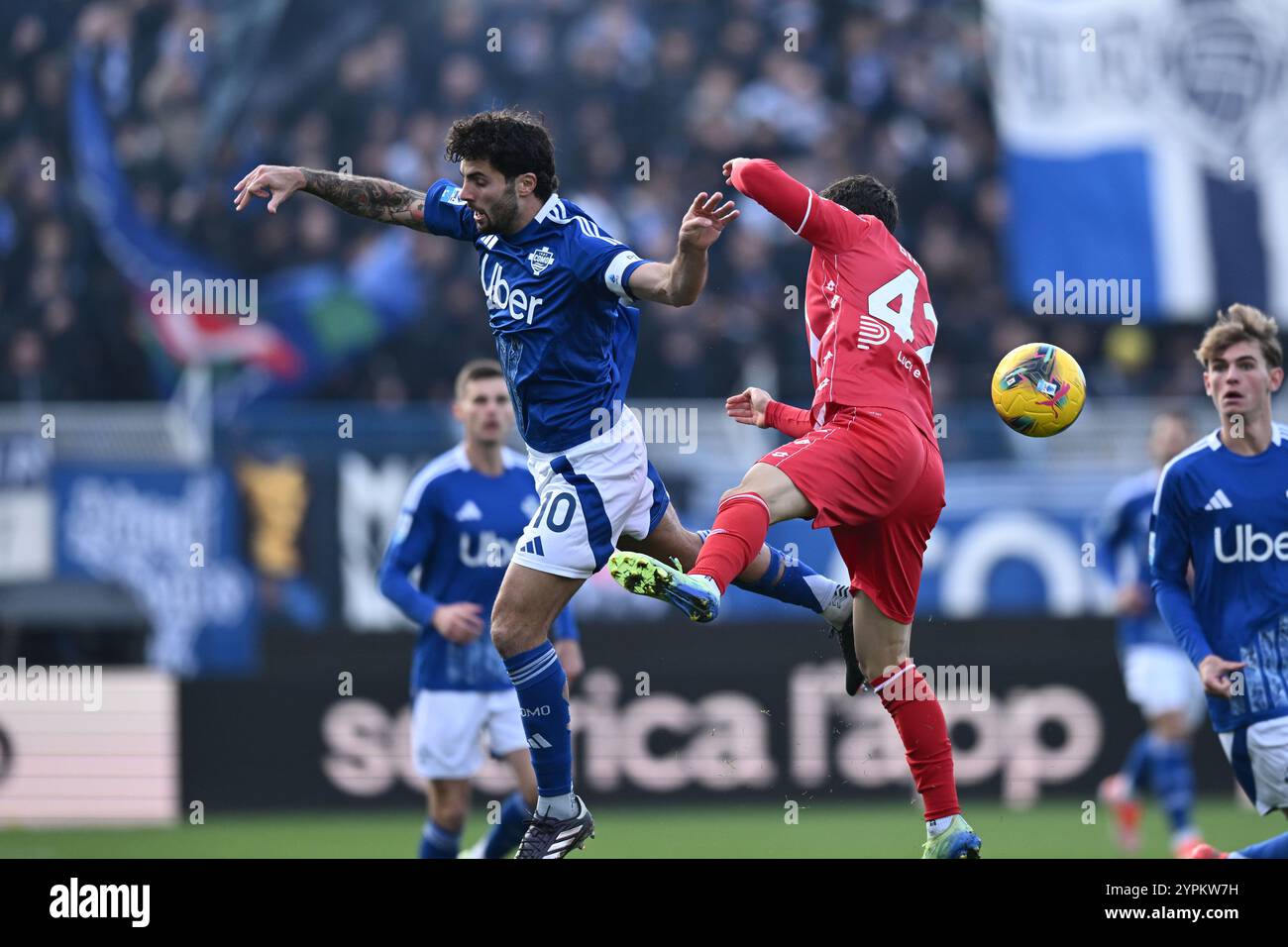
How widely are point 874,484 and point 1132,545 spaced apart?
492cm

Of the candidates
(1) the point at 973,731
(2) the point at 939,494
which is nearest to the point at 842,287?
(2) the point at 939,494

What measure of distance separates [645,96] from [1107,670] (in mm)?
7149

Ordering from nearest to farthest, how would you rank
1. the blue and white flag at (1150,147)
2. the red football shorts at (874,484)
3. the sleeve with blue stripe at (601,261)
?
the sleeve with blue stripe at (601,261)
the red football shorts at (874,484)
the blue and white flag at (1150,147)

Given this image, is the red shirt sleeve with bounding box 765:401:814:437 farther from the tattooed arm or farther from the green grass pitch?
the green grass pitch

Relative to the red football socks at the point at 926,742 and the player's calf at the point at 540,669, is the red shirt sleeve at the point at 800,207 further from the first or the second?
the red football socks at the point at 926,742

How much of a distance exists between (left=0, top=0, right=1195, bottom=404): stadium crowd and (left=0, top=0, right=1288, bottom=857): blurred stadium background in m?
0.04

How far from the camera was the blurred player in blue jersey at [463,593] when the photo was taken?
805 centimetres

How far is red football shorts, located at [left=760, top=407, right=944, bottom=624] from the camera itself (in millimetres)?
5918

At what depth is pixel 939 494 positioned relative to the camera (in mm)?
6180

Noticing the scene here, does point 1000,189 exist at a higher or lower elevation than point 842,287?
higher

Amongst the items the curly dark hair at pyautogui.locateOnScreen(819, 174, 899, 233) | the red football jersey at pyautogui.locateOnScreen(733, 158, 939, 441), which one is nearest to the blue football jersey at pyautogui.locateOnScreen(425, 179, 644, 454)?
the red football jersey at pyautogui.locateOnScreen(733, 158, 939, 441)

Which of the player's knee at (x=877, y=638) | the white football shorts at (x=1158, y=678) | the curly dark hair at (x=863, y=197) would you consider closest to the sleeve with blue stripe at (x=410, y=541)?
the player's knee at (x=877, y=638)

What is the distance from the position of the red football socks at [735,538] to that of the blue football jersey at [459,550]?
2.50 meters

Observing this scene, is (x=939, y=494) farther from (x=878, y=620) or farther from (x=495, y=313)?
(x=495, y=313)
